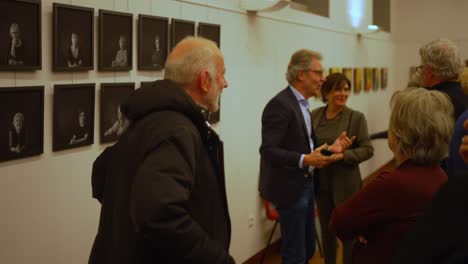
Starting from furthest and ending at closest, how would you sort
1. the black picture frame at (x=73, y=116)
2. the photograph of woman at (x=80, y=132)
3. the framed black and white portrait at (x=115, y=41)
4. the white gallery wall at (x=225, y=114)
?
the framed black and white portrait at (x=115, y=41), the photograph of woman at (x=80, y=132), the black picture frame at (x=73, y=116), the white gallery wall at (x=225, y=114)

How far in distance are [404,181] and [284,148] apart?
203 cm

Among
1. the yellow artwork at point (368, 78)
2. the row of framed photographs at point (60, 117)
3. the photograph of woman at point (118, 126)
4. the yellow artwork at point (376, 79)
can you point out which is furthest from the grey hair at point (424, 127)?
the yellow artwork at point (376, 79)

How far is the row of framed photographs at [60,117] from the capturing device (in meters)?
2.86

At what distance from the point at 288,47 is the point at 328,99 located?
1.52 m

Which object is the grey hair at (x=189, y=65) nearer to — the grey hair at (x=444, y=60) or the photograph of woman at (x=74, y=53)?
the photograph of woman at (x=74, y=53)

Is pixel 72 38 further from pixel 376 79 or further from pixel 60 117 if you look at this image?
pixel 376 79

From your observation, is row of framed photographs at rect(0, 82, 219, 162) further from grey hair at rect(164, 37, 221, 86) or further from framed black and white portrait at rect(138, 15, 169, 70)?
grey hair at rect(164, 37, 221, 86)

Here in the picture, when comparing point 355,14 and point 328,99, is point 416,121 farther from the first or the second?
point 355,14

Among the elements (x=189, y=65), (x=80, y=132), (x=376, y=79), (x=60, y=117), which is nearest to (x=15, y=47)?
(x=60, y=117)

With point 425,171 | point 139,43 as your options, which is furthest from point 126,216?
point 139,43

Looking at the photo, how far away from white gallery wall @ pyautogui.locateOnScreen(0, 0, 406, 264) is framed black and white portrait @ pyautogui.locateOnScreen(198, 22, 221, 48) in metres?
0.07

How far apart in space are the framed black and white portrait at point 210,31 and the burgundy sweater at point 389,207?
2.57m

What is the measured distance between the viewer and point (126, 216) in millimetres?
2188

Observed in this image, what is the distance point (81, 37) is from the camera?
10.9 feet
